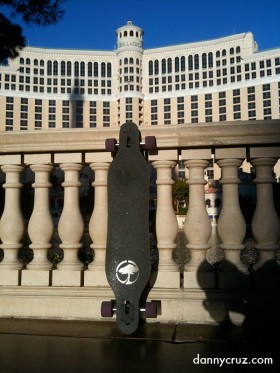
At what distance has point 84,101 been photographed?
3514 inches

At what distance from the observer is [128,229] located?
7.82 ft

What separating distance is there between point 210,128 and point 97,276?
4.76 feet

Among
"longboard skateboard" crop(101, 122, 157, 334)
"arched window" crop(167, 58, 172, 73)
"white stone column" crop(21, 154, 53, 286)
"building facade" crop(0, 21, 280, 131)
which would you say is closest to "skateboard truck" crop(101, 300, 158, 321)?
"longboard skateboard" crop(101, 122, 157, 334)

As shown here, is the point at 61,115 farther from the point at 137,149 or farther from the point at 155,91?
the point at 137,149

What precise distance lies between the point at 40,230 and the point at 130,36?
92.0 meters

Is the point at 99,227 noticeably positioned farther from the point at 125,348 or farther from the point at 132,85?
the point at 132,85

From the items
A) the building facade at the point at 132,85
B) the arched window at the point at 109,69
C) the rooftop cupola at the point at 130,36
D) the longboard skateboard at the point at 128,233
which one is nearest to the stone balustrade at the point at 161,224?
the longboard skateboard at the point at 128,233

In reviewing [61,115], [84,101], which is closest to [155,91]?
[84,101]

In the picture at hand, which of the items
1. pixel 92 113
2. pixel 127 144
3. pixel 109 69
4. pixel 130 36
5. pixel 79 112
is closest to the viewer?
pixel 127 144

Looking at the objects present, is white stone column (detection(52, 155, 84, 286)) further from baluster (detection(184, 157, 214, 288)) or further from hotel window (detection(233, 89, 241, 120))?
hotel window (detection(233, 89, 241, 120))

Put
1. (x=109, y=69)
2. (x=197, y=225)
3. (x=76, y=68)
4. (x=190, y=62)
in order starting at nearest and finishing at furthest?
1. (x=197, y=225)
2. (x=190, y=62)
3. (x=76, y=68)
4. (x=109, y=69)

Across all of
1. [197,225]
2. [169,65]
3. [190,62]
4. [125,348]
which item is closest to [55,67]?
[169,65]

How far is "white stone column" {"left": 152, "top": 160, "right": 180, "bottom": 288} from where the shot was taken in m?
2.64

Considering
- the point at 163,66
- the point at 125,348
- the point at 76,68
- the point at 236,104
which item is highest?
the point at 76,68
